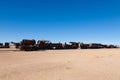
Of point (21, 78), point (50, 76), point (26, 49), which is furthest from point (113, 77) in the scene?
point (26, 49)

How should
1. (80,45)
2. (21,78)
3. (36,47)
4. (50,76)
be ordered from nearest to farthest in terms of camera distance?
(21,78) < (50,76) < (36,47) < (80,45)

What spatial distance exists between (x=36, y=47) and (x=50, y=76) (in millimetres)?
26110

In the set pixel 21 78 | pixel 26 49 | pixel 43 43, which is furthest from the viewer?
pixel 43 43

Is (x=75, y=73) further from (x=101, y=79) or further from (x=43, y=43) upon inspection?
(x=43, y=43)

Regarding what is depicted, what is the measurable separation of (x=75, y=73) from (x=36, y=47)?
83.3 ft

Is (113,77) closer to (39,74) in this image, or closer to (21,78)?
(39,74)

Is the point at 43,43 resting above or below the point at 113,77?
above

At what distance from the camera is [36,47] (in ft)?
123

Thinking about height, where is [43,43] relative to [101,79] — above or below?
above

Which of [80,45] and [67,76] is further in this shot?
[80,45]

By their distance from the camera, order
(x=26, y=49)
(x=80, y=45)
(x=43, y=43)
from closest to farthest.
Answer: (x=26, y=49) → (x=43, y=43) → (x=80, y=45)

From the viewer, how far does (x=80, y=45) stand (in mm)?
50375

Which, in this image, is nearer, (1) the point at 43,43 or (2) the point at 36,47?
(2) the point at 36,47

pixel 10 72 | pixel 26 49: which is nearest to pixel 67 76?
pixel 10 72
